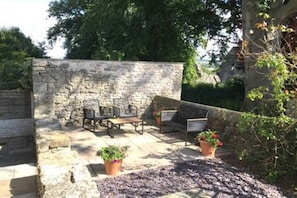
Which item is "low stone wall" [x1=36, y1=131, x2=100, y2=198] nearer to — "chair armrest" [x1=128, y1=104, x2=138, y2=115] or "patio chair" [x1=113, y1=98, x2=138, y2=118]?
"patio chair" [x1=113, y1=98, x2=138, y2=118]

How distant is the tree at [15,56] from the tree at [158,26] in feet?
13.1

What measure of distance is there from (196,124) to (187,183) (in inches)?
78.3

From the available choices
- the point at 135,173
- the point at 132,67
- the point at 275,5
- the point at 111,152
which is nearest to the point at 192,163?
the point at 135,173

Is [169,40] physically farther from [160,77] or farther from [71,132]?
[71,132]

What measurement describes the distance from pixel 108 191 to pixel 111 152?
2.44 feet

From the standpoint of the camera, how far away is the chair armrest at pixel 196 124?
5.67m

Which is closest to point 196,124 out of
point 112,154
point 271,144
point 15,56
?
point 271,144

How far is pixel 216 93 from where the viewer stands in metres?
11.5

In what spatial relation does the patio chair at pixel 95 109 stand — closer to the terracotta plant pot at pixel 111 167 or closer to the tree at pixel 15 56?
the tree at pixel 15 56

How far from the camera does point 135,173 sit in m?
4.25

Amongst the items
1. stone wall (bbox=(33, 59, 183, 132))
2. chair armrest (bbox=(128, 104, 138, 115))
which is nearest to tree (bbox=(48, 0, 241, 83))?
stone wall (bbox=(33, 59, 183, 132))

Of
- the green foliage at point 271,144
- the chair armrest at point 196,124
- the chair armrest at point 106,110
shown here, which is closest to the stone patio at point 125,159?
the chair armrest at point 196,124

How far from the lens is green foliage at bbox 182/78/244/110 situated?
11.2 meters

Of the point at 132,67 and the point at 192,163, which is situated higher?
the point at 132,67
